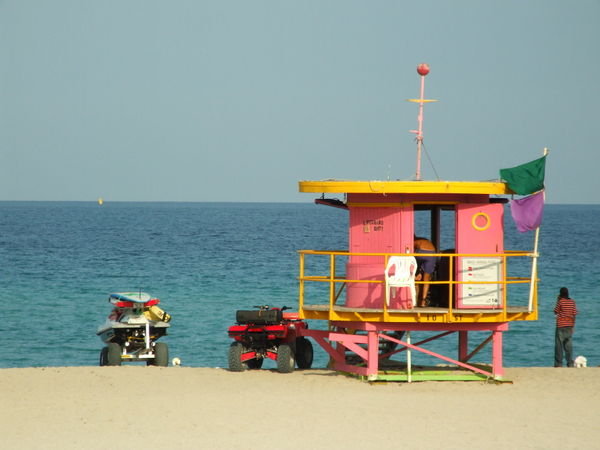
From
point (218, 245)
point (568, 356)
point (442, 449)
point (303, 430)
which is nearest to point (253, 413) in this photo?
point (303, 430)

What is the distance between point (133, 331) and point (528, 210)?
8551 mm

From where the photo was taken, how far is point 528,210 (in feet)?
73.7

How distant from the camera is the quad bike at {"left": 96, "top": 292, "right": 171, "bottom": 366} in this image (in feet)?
82.0

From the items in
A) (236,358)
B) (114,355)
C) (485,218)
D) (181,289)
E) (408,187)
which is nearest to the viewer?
(408,187)

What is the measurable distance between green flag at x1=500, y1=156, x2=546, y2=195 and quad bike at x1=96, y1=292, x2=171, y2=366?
25.4 feet

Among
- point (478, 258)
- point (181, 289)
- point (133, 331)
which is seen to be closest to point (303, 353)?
point (133, 331)

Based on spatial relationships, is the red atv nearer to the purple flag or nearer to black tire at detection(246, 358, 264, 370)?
black tire at detection(246, 358, 264, 370)

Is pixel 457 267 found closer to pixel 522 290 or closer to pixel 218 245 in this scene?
pixel 522 290

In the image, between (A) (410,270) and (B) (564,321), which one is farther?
(B) (564,321)

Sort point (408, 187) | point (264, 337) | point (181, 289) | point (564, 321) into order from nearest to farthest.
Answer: point (408, 187)
point (264, 337)
point (564, 321)
point (181, 289)

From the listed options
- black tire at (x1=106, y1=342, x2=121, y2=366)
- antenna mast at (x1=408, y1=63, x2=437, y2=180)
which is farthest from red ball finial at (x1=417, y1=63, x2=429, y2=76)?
black tire at (x1=106, y1=342, x2=121, y2=366)

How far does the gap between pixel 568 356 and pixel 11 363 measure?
1650cm

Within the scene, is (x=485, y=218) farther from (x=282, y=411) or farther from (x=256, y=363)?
(x=256, y=363)

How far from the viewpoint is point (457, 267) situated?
2223 cm
